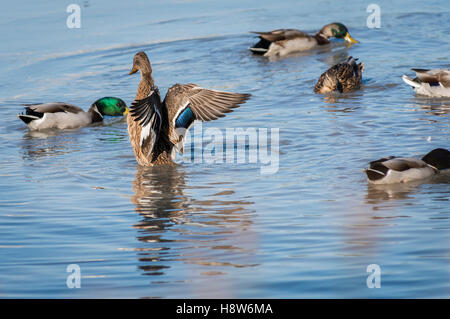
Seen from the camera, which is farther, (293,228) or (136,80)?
(136,80)

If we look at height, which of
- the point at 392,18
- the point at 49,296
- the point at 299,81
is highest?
the point at 392,18

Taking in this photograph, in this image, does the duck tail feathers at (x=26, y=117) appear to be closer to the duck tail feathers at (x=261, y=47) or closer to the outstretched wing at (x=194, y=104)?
the outstretched wing at (x=194, y=104)

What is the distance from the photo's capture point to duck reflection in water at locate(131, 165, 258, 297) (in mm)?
5617

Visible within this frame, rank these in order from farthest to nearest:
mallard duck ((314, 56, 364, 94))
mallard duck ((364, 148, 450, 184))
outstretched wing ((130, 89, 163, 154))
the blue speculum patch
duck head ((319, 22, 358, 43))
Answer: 1. duck head ((319, 22, 358, 43))
2. mallard duck ((314, 56, 364, 94))
3. the blue speculum patch
4. outstretched wing ((130, 89, 163, 154))
5. mallard duck ((364, 148, 450, 184))

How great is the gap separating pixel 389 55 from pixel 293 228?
9.31 meters

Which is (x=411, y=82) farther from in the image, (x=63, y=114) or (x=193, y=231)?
(x=193, y=231)

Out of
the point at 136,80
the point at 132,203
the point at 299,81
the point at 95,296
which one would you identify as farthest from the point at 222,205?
the point at 136,80

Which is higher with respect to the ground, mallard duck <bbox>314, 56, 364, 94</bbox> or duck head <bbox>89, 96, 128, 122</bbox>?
mallard duck <bbox>314, 56, 364, 94</bbox>

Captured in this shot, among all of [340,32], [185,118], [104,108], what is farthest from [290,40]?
[185,118]

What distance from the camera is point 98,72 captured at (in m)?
15.3

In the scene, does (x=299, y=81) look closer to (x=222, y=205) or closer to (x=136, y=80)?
(x=136, y=80)

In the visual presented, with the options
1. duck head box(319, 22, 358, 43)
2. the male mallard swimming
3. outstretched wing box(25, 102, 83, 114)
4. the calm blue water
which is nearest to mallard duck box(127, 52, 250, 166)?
the calm blue water

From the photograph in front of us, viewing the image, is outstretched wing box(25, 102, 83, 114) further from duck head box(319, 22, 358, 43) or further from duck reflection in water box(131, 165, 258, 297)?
duck head box(319, 22, 358, 43)

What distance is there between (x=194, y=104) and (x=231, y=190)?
50.2 inches
